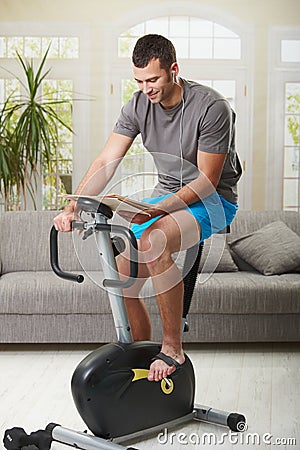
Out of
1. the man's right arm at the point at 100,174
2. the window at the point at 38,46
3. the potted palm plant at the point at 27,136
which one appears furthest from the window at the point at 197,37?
the man's right arm at the point at 100,174

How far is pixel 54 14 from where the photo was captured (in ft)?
22.1

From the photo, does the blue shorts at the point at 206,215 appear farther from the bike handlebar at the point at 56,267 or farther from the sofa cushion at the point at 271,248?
the sofa cushion at the point at 271,248

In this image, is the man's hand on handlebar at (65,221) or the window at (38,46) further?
the window at (38,46)

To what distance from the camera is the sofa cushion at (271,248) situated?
188 inches

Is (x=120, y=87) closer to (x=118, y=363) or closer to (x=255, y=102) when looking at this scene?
(x=255, y=102)

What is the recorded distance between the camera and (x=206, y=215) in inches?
122

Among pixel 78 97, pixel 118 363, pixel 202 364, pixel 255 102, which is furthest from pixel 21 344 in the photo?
pixel 255 102

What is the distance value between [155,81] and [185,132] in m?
0.27

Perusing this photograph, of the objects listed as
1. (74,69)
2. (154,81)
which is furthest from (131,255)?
(74,69)

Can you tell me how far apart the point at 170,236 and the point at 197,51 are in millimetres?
4161

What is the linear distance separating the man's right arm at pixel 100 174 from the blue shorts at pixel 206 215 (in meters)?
0.19

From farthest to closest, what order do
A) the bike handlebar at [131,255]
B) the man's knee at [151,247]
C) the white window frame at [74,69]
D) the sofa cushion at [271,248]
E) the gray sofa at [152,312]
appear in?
the white window frame at [74,69]
the sofa cushion at [271,248]
the gray sofa at [152,312]
the man's knee at [151,247]
the bike handlebar at [131,255]

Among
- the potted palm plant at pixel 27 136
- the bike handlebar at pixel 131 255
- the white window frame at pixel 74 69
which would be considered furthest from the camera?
the white window frame at pixel 74 69

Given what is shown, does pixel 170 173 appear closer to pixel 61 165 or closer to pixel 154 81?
pixel 154 81
